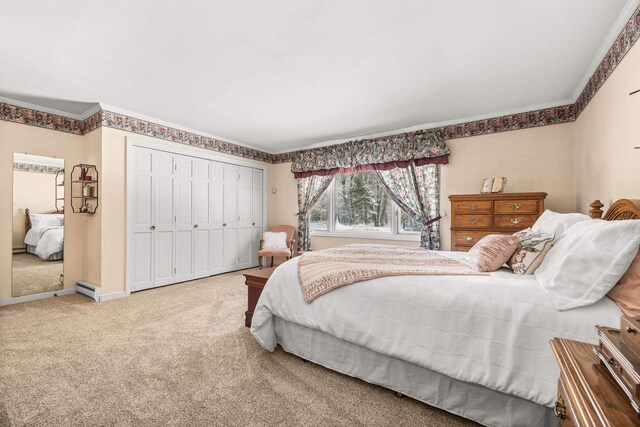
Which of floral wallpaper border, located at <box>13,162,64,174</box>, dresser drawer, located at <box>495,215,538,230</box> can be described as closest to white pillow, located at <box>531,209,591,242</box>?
dresser drawer, located at <box>495,215,538,230</box>

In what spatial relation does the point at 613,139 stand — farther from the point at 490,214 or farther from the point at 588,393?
the point at 588,393

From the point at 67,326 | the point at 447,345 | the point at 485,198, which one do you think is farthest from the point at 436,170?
the point at 67,326

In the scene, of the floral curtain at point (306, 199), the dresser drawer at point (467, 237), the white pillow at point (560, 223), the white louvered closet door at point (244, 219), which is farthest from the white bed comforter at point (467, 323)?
the white louvered closet door at point (244, 219)

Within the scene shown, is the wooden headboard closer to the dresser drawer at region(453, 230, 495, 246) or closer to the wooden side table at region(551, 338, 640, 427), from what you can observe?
the dresser drawer at region(453, 230, 495, 246)

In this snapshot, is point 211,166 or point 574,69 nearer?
point 574,69

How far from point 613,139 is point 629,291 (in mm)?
1756

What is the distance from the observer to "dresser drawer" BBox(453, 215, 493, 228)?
3446 millimetres

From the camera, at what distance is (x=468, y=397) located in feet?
5.32

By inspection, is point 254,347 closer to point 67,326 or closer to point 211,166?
point 67,326

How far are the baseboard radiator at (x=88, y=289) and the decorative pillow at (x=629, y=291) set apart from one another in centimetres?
481

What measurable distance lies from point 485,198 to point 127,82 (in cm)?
409

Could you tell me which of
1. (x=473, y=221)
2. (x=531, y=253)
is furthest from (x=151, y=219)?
(x=531, y=253)

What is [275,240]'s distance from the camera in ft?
17.9

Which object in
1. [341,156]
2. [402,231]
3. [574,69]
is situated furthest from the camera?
[341,156]
